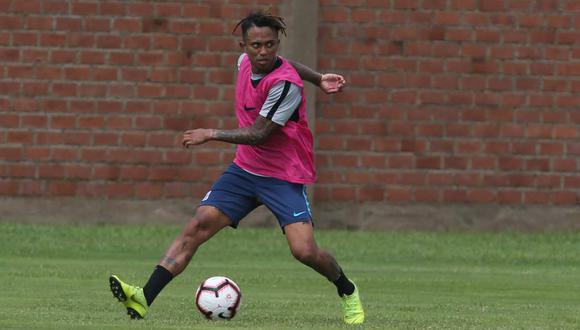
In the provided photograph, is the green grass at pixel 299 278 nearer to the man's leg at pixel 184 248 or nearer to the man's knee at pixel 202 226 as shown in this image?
the man's leg at pixel 184 248

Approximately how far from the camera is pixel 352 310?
1009 cm

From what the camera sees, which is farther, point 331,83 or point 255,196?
point 331,83

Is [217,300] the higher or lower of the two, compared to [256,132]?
lower

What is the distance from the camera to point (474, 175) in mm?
18625

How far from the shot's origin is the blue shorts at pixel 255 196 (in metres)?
10.0

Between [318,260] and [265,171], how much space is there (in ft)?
2.16

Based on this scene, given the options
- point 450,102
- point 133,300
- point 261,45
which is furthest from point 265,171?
point 450,102

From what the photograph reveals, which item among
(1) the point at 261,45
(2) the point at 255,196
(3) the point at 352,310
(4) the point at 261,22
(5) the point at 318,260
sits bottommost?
(3) the point at 352,310

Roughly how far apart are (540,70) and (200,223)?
941 cm

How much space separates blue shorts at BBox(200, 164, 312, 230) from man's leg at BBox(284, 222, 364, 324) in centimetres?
7

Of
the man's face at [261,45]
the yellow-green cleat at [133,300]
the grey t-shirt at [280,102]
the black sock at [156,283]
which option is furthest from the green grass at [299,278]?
the man's face at [261,45]

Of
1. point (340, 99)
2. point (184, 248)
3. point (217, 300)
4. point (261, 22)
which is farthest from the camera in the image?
point (340, 99)

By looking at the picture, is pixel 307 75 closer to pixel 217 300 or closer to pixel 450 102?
pixel 217 300

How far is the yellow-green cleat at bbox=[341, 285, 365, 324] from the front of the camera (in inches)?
396
